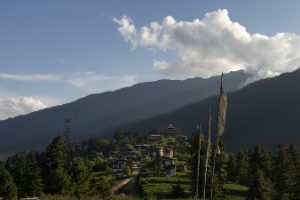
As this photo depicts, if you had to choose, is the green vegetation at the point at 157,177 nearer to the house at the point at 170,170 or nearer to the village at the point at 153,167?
the village at the point at 153,167

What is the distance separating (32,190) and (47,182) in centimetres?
1137

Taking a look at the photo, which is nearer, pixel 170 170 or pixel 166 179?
pixel 166 179

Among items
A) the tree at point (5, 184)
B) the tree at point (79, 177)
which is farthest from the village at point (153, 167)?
the tree at point (5, 184)

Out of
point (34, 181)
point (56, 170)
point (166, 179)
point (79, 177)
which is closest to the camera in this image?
point (79, 177)

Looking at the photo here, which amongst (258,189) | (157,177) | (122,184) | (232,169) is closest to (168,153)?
(157,177)

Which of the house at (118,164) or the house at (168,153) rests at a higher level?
the house at (168,153)

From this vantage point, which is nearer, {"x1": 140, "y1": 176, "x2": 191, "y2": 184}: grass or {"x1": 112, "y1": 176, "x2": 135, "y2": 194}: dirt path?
{"x1": 112, "y1": 176, "x2": 135, "y2": 194}: dirt path

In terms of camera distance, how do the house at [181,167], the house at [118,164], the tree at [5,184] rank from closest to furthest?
1. the tree at [5,184]
2. the house at [181,167]
3. the house at [118,164]

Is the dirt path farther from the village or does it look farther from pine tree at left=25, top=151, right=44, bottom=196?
pine tree at left=25, top=151, right=44, bottom=196

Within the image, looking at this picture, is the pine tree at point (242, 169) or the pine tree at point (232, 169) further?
the pine tree at point (232, 169)

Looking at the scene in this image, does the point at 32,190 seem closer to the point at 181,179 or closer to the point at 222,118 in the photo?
the point at 181,179

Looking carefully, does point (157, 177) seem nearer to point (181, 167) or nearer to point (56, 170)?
point (181, 167)

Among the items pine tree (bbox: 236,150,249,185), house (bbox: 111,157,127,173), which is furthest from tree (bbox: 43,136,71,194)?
house (bbox: 111,157,127,173)

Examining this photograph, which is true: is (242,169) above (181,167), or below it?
below
